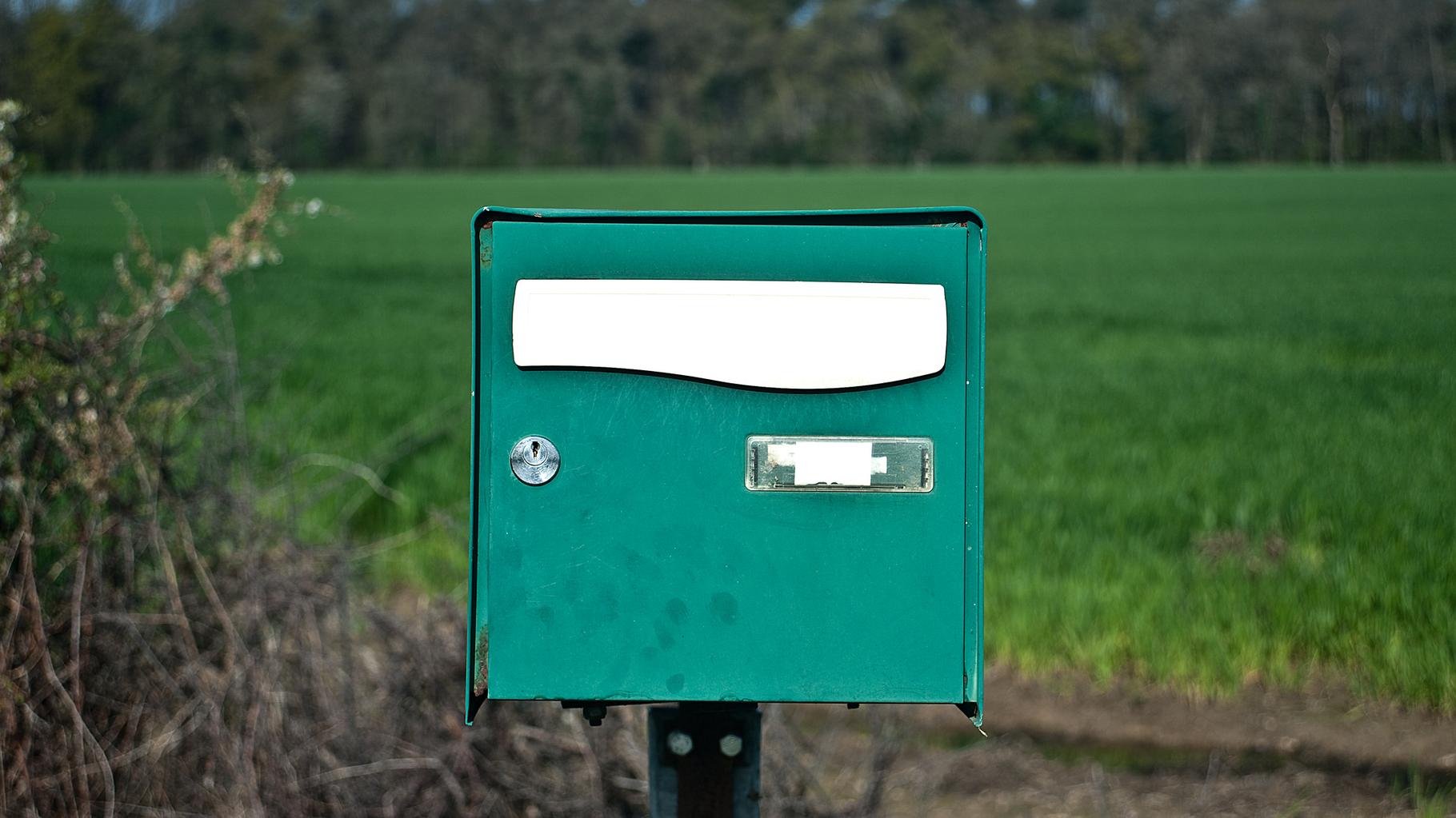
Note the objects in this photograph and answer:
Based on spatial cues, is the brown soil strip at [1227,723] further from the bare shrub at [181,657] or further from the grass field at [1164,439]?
the bare shrub at [181,657]

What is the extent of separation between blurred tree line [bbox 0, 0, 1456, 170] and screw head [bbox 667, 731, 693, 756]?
66.3 meters

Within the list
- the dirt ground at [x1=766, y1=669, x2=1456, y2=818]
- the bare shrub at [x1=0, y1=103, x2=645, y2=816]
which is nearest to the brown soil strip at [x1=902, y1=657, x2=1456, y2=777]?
the dirt ground at [x1=766, y1=669, x2=1456, y2=818]

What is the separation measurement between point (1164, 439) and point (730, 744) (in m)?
5.37

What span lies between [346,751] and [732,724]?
115cm

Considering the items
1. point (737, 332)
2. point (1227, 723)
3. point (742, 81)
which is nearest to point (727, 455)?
point (737, 332)

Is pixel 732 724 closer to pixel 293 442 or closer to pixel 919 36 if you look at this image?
pixel 293 442

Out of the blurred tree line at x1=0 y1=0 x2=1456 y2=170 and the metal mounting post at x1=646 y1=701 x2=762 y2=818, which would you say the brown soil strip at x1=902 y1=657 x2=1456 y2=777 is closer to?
the metal mounting post at x1=646 y1=701 x2=762 y2=818

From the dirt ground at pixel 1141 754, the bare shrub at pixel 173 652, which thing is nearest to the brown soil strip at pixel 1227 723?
the dirt ground at pixel 1141 754

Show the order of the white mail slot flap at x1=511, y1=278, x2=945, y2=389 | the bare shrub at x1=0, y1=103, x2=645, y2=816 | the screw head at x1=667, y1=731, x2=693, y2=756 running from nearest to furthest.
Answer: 1. the white mail slot flap at x1=511, y1=278, x2=945, y2=389
2. the screw head at x1=667, y1=731, x2=693, y2=756
3. the bare shrub at x1=0, y1=103, x2=645, y2=816

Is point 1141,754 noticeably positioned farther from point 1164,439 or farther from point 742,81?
point 742,81

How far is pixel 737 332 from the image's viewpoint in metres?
1.22

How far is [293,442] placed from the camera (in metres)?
5.41

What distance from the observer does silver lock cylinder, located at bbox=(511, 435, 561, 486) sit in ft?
4.05

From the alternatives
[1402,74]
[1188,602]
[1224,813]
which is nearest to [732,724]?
[1224,813]
